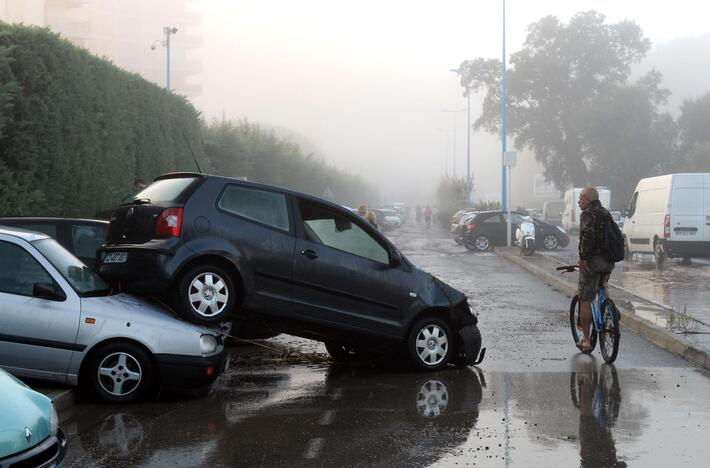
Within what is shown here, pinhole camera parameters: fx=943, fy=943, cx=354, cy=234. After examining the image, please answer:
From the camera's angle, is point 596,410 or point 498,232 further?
point 498,232

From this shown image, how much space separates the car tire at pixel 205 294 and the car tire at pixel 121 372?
0.90m

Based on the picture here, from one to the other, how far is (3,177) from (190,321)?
804cm

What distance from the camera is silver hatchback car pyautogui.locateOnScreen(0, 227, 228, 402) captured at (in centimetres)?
721

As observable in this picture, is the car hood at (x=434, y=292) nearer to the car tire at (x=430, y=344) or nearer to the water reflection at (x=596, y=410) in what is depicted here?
the car tire at (x=430, y=344)

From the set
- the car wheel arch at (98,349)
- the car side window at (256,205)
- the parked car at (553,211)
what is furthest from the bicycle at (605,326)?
the parked car at (553,211)

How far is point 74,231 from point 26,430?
6671 mm

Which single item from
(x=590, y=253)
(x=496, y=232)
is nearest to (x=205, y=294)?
(x=590, y=253)

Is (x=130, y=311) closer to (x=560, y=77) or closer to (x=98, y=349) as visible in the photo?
(x=98, y=349)

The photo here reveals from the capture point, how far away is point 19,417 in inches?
169

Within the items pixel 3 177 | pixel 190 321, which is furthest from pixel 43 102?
pixel 190 321

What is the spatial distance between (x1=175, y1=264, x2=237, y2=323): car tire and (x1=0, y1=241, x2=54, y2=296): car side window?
123 cm

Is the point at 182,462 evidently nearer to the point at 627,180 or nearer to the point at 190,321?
the point at 190,321

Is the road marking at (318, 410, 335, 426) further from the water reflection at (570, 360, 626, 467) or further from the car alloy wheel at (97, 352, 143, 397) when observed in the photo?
the water reflection at (570, 360, 626, 467)

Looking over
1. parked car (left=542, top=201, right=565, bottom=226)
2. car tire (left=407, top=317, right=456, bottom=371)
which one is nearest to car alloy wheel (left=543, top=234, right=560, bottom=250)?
car tire (left=407, top=317, right=456, bottom=371)
